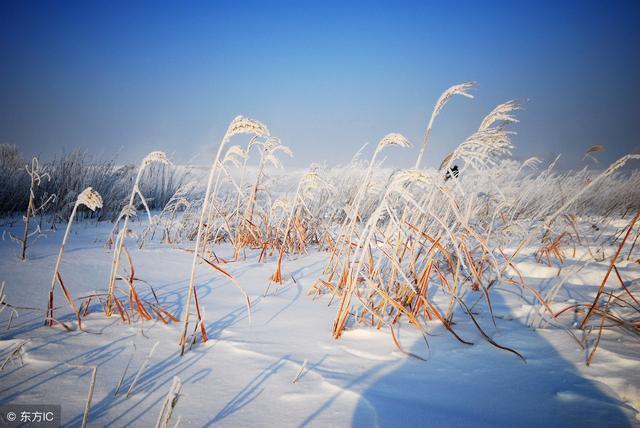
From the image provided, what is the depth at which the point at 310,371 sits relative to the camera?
982 millimetres

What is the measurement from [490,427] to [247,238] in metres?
2.52

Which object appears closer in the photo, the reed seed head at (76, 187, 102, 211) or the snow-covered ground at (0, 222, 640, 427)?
the snow-covered ground at (0, 222, 640, 427)

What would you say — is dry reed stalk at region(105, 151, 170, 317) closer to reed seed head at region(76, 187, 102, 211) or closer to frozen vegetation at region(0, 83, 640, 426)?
frozen vegetation at region(0, 83, 640, 426)

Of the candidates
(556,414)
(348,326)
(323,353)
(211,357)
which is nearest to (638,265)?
(556,414)

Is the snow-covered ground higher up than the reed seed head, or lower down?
lower down

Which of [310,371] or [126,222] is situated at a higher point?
[126,222]

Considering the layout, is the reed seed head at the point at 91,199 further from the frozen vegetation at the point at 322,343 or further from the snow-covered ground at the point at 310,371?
the snow-covered ground at the point at 310,371

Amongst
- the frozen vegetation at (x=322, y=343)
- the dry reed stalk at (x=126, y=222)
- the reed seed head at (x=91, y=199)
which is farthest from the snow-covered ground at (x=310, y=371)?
the reed seed head at (x=91, y=199)

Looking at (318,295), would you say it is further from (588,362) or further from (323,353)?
(588,362)

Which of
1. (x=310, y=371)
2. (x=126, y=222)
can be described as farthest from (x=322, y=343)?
(x=126, y=222)

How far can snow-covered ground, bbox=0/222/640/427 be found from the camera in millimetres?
783

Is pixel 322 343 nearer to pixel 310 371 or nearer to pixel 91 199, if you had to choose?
pixel 310 371

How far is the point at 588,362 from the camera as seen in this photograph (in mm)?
1010

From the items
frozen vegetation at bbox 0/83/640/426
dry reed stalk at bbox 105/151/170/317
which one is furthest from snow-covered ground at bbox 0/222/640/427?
dry reed stalk at bbox 105/151/170/317
